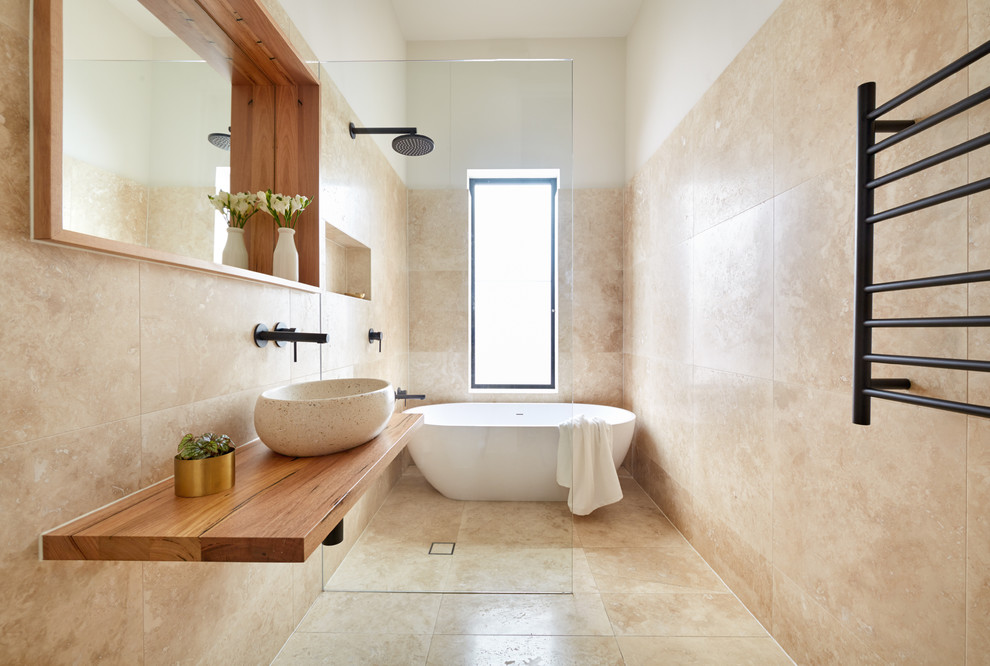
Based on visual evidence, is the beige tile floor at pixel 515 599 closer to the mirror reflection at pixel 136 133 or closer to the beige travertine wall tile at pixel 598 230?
the mirror reflection at pixel 136 133

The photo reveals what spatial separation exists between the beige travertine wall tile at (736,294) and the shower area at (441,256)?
31.8 inches

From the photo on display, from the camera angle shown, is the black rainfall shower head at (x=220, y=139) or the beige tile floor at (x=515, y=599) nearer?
the black rainfall shower head at (x=220, y=139)

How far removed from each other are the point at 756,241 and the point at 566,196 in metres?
0.89

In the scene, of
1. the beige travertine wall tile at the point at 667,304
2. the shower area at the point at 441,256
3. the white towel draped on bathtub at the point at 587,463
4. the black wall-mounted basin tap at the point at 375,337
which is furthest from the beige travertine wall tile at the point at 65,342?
the beige travertine wall tile at the point at 667,304

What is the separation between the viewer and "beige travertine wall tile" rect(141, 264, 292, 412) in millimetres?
974

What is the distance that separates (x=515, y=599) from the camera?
5.92 feet

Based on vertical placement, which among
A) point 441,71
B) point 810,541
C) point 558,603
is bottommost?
point 558,603

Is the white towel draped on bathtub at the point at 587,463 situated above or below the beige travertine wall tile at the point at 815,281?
below

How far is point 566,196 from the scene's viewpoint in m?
2.19

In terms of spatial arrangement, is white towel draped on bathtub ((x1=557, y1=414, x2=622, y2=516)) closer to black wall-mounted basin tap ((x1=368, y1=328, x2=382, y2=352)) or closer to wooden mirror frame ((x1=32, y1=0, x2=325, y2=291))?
black wall-mounted basin tap ((x1=368, y1=328, x2=382, y2=352))

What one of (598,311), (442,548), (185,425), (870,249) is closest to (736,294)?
(870,249)

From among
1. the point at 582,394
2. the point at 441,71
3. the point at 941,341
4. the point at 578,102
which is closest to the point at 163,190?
the point at 441,71

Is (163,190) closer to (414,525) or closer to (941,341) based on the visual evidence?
(414,525)

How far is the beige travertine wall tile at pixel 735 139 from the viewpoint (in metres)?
1.64
